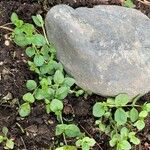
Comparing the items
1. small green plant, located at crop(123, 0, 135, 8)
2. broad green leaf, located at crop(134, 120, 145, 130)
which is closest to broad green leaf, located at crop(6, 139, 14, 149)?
broad green leaf, located at crop(134, 120, 145, 130)

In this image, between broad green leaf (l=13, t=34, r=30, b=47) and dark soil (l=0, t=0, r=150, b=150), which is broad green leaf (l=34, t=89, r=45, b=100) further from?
broad green leaf (l=13, t=34, r=30, b=47)

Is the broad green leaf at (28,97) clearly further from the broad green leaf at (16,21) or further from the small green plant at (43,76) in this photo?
the broad green leaf at (16,21)

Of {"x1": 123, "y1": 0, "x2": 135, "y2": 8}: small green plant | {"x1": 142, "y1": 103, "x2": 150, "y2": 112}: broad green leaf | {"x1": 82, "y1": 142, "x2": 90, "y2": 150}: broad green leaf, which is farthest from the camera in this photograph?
{"x1": 123, "y1": 0, "x2": 135, "y2": 8}: small green plant

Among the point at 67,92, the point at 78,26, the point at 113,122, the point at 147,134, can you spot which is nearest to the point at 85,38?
the point at 78,26

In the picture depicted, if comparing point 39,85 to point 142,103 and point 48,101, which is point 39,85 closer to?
point 48,101

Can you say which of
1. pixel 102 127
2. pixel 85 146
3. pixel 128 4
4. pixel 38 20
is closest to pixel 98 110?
pixel 102 127
